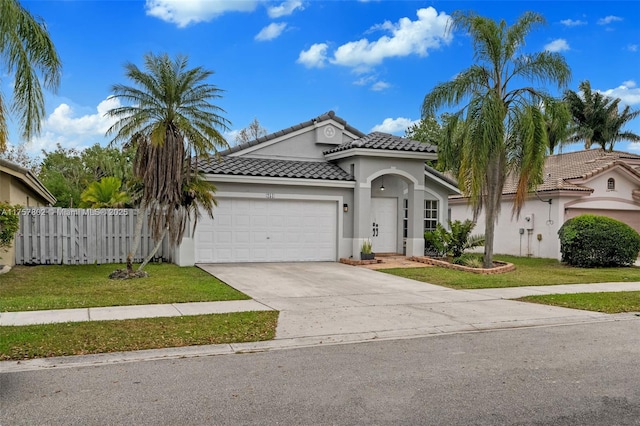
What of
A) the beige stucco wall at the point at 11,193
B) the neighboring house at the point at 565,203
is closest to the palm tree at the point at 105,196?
the beige stucco wall at the point at 11,193

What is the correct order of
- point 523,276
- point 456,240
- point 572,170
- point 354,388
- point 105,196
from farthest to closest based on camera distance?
point 572,170
point 105,196
point 456,240
point 523,276
point 354,388

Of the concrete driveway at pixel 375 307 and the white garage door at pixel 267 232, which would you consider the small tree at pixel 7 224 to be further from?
the white garage door at pixel 267 232

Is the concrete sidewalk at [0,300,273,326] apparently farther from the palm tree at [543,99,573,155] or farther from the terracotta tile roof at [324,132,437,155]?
the palm tree at [543,99,573,155]

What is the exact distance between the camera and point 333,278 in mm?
13719

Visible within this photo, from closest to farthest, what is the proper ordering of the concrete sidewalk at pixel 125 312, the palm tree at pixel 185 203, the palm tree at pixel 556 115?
1. the concrete sidewalk at pixel 125 312
2. the palm tree at pixel 185 203
3. the palm tree at pixel 556 115

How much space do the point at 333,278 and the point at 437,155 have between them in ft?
22.4

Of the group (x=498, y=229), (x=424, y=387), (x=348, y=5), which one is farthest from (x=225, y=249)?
(x=498, y=229)

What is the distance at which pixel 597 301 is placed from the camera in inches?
416

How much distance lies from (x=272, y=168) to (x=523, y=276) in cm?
847

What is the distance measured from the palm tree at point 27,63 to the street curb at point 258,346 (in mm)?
4561

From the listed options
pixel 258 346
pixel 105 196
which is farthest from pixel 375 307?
pixel 105 196

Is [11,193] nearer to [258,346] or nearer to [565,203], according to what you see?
[258,346]

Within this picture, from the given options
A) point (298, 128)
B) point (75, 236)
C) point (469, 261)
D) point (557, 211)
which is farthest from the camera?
point (557, 211)

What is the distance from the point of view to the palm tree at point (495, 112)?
15.0m
